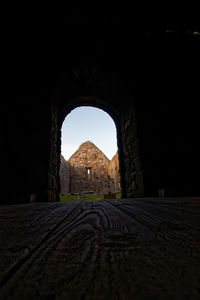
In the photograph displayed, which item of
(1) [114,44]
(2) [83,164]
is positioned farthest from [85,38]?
(2) [83,164]

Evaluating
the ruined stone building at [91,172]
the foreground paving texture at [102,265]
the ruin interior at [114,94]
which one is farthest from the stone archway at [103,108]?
the ruined stone building at [91,172]

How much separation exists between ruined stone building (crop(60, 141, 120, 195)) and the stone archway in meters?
9.99

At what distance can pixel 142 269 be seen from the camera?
0.84 ft

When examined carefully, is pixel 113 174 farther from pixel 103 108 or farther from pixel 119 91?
pixel 119 91

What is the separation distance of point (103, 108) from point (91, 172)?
11169mm

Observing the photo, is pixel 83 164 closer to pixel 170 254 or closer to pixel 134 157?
pixel 134 157

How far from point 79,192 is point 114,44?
499 inches

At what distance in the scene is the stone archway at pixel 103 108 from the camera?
3.07 m

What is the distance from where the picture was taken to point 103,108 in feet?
14.3

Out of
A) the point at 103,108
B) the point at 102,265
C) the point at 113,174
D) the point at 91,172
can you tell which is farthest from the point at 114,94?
the point at 91,172

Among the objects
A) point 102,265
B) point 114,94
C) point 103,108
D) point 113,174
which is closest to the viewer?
point 102,265

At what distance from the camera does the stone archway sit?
10.1 feet

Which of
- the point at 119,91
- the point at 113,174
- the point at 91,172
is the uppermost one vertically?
the point at 119,91

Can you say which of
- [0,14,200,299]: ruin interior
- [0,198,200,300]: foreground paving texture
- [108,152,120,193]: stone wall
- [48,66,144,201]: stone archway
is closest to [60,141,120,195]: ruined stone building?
[108,152,120,193]: stone wall
